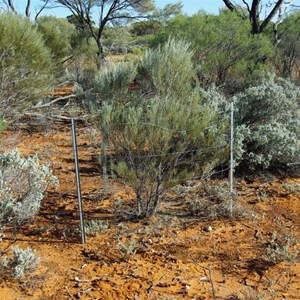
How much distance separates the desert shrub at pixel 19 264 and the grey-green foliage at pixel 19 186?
0.59 m

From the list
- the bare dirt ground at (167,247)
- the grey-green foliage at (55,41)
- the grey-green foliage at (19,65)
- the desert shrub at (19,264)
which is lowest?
the bare dirt ground at (167,247)

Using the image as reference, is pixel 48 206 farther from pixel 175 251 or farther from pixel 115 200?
pixel 175 251

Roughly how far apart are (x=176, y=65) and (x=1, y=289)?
4.91m

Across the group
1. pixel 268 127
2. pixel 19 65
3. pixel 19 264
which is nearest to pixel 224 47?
pixel 268 127

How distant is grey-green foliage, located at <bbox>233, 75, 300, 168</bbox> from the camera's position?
5.61 metres

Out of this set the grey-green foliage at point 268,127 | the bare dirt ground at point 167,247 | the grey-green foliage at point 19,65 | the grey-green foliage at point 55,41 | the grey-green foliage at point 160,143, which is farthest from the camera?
the grey-green foliage at point 55,41

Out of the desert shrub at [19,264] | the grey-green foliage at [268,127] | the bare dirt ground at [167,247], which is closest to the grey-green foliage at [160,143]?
the bare dirt ground at [167,247]

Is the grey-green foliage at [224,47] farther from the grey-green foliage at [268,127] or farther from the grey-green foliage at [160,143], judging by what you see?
the grey-green foliage at [160,143]

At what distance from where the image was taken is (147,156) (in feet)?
13.3

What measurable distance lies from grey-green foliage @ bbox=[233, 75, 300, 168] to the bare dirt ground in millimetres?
464

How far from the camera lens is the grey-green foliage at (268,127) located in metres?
5.61

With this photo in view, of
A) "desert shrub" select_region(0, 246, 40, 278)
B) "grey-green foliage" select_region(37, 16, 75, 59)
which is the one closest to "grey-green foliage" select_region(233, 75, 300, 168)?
"desert shrub" select_region(0, 246, 40, 278)

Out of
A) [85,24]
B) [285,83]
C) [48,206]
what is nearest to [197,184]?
[48,206]

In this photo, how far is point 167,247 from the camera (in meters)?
3.77
